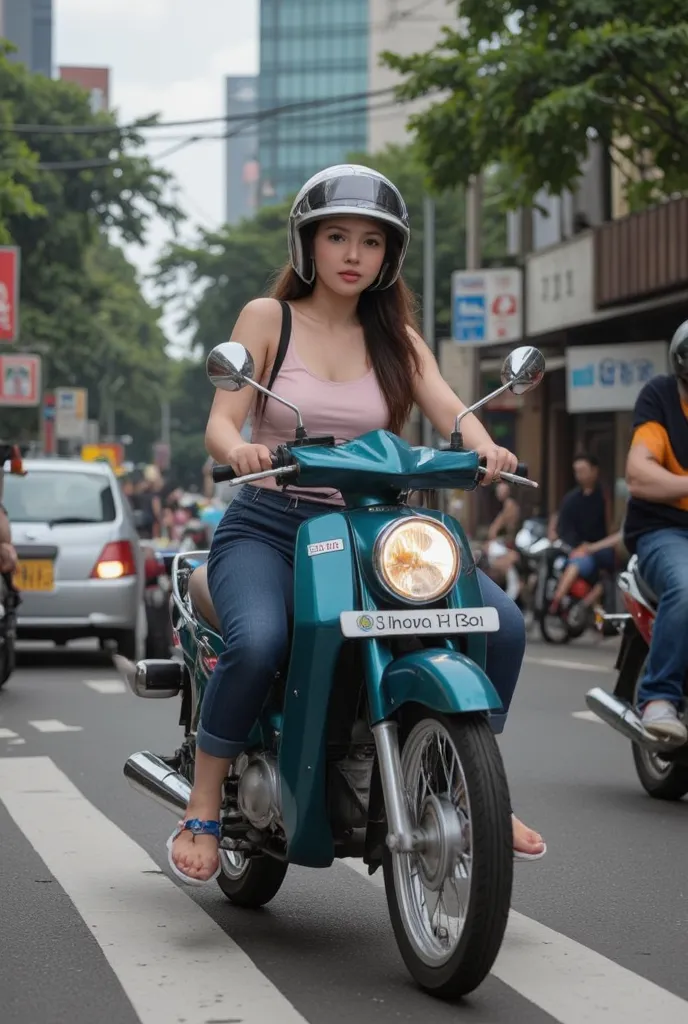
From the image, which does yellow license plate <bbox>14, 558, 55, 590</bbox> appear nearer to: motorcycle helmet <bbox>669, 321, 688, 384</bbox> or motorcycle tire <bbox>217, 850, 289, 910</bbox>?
motorcycle helmet <bbox>669, 321, 688, 384</bbox>

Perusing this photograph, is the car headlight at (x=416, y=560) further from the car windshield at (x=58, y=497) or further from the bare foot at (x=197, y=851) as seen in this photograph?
the car windshield at (x=58, y=497)

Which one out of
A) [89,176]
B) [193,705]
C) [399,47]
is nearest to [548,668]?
[193,705]

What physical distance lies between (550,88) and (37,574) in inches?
248

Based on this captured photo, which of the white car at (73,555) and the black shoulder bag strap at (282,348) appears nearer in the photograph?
the black shoulder bag strap at (282,348)

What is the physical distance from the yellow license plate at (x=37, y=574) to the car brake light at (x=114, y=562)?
1.15 feet

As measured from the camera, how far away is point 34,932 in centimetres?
518

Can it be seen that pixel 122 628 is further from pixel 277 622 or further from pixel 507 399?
pixel 507 399

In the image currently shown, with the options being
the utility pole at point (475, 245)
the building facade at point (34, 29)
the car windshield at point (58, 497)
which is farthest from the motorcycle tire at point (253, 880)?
the building facade at point (34, 29)

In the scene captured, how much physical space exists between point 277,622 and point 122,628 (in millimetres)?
10988

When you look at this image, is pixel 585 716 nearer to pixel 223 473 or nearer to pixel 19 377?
pixel 223 473

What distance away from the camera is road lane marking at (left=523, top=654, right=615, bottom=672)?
611 inches

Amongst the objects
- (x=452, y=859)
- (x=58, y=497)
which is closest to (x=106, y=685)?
(x=58, y=497)

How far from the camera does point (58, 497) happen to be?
15.9 m

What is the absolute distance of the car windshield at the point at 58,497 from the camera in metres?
15.7
